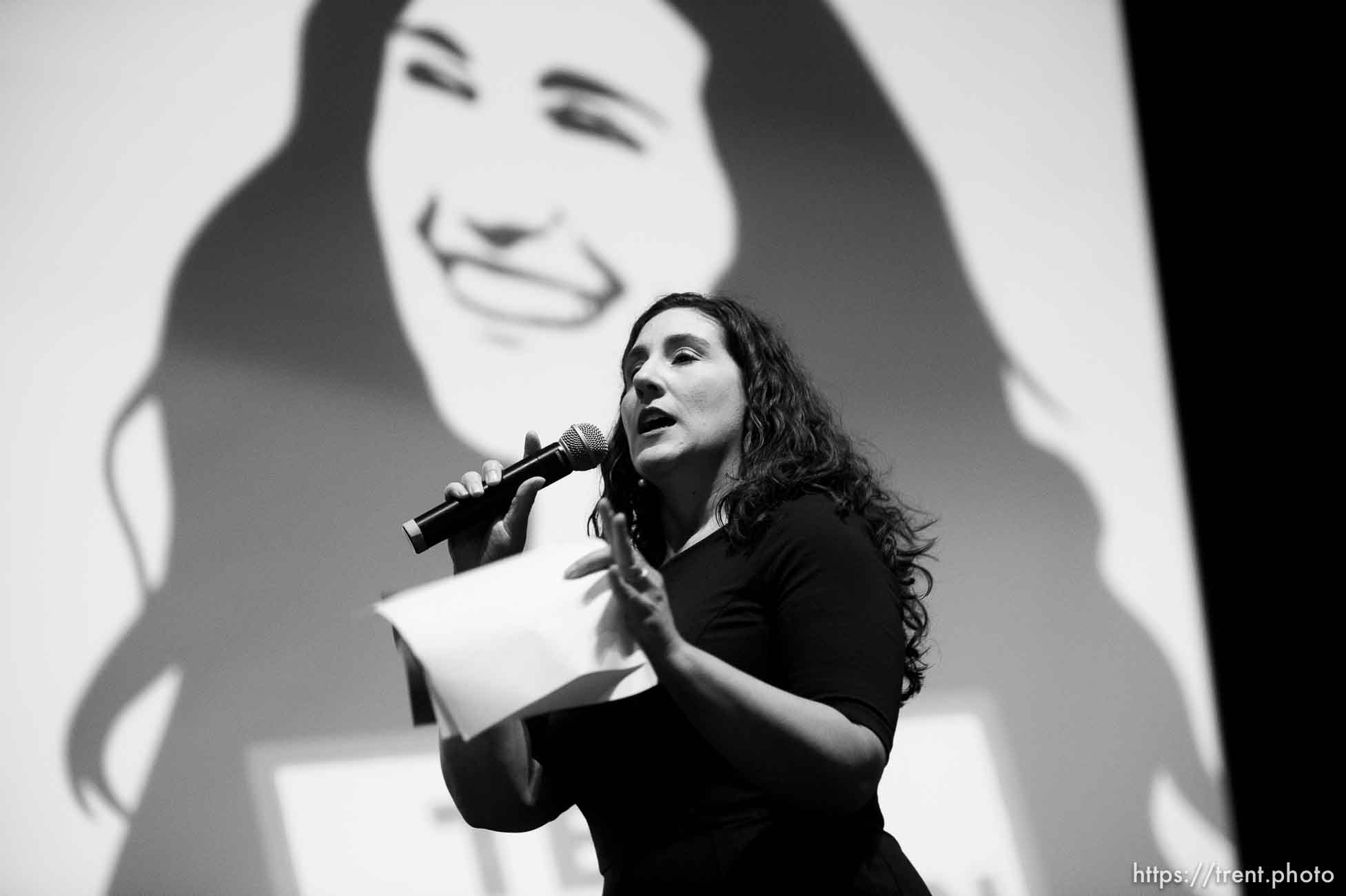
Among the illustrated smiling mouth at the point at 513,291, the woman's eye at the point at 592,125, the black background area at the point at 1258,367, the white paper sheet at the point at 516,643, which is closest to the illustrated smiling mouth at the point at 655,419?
the white paper sheet at the point at 516,643

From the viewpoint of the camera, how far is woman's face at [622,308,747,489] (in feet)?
3.91

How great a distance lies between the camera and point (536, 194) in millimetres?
2045

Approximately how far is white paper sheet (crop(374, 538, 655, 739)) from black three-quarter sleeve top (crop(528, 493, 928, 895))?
0.47 ft

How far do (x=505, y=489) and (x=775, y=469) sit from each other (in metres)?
0.28

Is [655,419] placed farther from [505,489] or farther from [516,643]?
[516,643]

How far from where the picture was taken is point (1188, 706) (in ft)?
6.49

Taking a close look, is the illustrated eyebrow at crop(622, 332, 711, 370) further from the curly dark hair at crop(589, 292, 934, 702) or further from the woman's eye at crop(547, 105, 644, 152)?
the woman's eye at crop(547, 105, 644, 152)

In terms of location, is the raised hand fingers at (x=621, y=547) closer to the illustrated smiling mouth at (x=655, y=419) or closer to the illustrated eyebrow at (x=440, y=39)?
the illustrated smiling mouth at (x=655, y=419)

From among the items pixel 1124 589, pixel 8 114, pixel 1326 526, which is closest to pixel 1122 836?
pixel 1124 589

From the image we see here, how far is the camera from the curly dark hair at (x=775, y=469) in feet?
3.68

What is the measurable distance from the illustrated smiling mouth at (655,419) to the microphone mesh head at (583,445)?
0.26 feet

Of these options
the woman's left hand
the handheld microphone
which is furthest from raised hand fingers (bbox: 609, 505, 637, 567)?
the handheld microphone

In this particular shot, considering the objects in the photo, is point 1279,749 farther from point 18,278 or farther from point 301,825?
point 18,278

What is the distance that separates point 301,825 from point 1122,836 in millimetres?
1327
